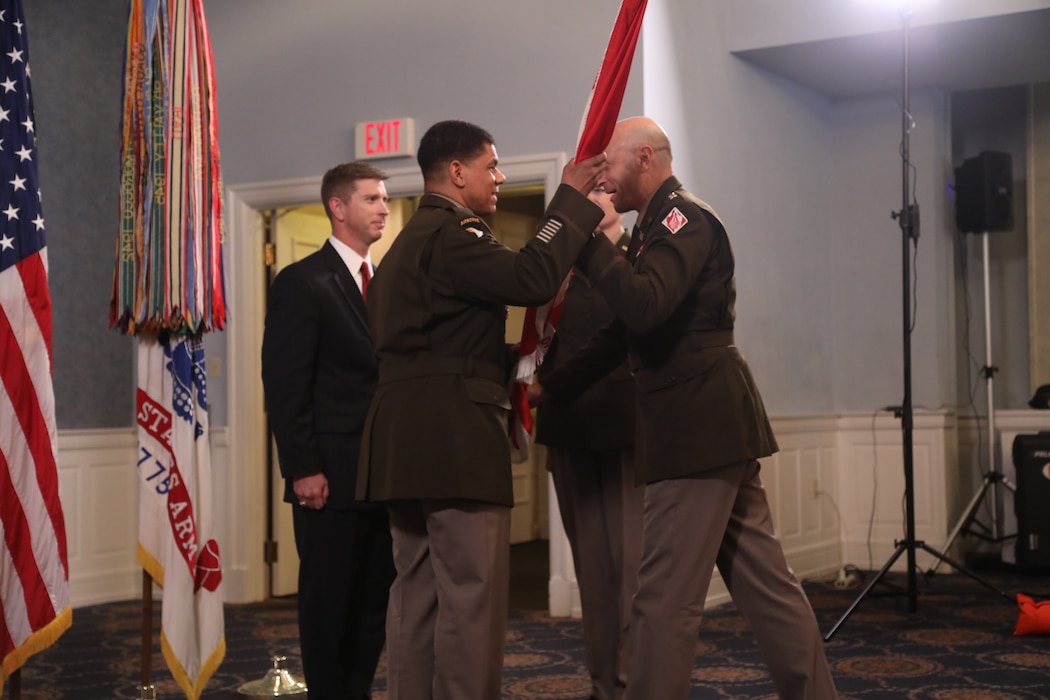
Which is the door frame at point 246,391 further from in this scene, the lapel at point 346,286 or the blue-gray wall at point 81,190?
the lapel at point 346,286

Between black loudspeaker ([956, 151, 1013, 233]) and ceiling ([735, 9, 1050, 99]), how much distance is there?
43 cm

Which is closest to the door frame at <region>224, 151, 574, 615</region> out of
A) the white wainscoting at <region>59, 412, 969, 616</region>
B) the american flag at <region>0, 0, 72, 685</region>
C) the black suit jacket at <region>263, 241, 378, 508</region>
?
the white wainscoting at <region>59, 412, 969, 616</region>

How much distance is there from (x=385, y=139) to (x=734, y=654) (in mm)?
2743

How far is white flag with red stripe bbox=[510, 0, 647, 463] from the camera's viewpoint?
9.02 feet

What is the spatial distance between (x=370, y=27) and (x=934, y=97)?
3014 millimetres

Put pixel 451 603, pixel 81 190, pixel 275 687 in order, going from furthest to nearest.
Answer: pixel 81 190, pixel 275 687, pixel 451 603

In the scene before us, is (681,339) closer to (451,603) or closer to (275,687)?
(451,603)

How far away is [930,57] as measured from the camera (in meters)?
5.88

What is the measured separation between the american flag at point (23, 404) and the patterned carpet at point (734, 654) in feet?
2.39

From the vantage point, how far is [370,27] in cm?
560

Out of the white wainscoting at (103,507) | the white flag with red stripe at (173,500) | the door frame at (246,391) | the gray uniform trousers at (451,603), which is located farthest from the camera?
the white wainscoting at (103,507)

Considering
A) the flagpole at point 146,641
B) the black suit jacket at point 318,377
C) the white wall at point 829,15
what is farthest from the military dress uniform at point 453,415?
the white wall at point 829,15

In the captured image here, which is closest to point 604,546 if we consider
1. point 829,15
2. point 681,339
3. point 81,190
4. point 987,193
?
point 681,339

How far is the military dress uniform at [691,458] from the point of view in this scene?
2609 mm
